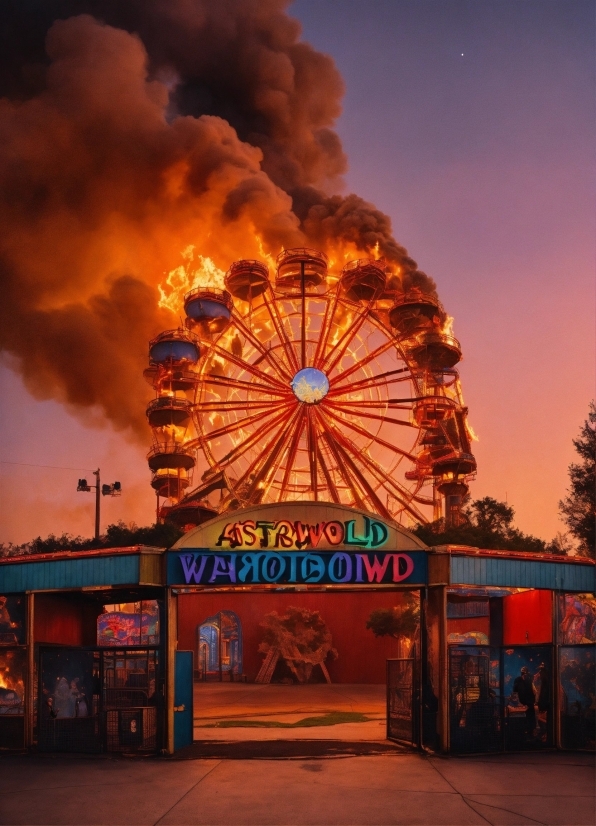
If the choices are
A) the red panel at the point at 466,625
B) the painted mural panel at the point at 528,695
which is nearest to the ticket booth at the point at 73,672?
the painted mural panel at the point at 528,695

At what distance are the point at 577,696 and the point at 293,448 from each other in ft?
98.1

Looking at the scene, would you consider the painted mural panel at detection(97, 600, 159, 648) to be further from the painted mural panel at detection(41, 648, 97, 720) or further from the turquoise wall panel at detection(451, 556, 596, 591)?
the turquoise wall panel at detection(451, 556, 596, 591)

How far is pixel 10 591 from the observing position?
20703mm

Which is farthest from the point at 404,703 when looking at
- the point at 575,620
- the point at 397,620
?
the point at 397,620

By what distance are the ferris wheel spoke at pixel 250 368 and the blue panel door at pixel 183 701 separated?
28925mm

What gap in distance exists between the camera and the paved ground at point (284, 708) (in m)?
23.0

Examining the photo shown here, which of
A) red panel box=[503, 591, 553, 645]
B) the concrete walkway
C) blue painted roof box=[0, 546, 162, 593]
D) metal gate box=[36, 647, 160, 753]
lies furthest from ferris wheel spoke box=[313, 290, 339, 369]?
the concrete walkway

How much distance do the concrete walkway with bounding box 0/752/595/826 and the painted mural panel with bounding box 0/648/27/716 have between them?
1.30m

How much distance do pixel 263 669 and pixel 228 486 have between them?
31.8 feet

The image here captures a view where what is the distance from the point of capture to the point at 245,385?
48.7m

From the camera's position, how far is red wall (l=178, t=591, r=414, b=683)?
49344 millimetres

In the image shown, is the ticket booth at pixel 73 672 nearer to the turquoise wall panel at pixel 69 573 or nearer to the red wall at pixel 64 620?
the turquoise wall panel at pixel 69 573

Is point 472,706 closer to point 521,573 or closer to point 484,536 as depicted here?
point 521,573

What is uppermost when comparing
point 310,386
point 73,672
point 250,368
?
point 250,368
